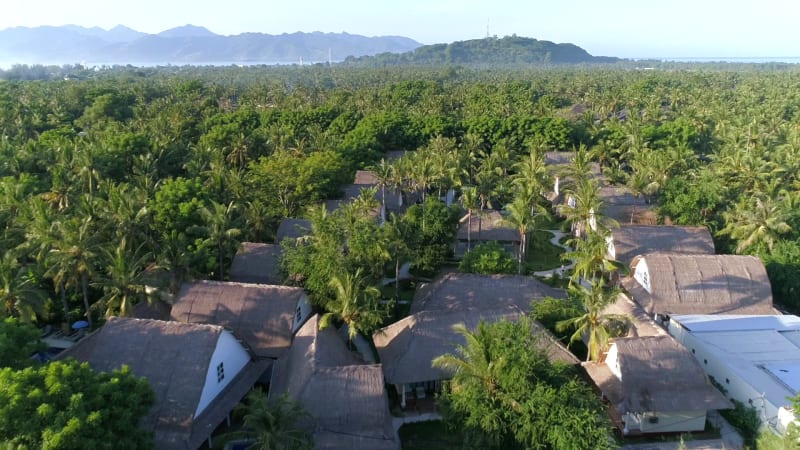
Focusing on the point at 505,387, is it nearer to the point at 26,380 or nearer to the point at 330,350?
the point at 330,350

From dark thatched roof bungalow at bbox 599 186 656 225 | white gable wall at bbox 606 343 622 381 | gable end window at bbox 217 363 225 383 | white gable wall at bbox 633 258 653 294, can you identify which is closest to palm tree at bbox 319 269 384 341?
gable end window at bbox 217 363 225 383

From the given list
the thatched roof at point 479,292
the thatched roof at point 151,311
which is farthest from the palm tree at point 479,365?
the thatched roof at point 151,311

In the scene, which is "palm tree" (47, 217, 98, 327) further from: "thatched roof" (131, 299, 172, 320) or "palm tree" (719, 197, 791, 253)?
"palm tree" (719, 197, 791, 253)

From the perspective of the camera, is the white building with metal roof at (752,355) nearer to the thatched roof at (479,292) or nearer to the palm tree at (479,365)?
the thatched roof at (479,292)

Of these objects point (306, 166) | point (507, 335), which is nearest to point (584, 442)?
point (507, 335)

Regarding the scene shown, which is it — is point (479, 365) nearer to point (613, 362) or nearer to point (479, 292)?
point (613, 362)

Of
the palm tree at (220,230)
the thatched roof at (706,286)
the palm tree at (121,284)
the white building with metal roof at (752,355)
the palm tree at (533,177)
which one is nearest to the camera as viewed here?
the white building with metal roof at (752,355)
